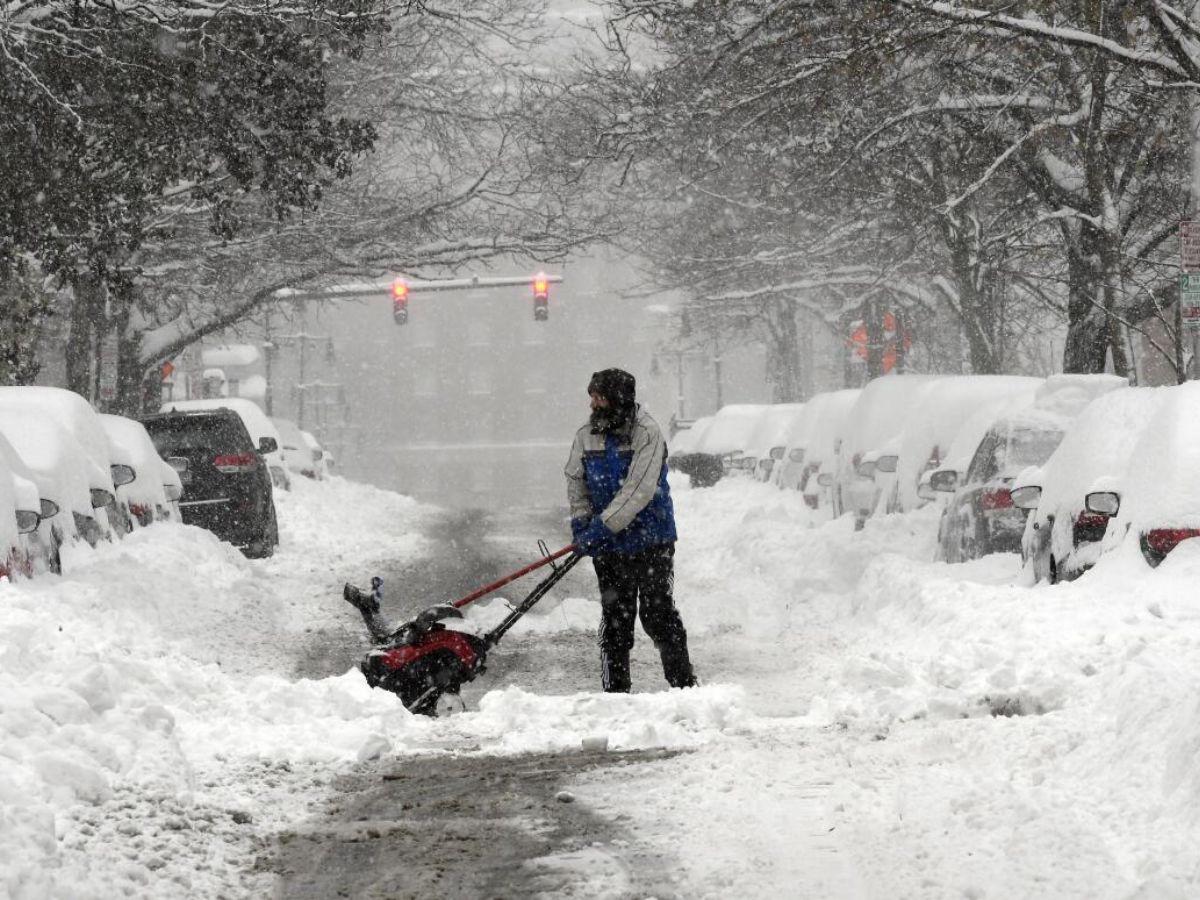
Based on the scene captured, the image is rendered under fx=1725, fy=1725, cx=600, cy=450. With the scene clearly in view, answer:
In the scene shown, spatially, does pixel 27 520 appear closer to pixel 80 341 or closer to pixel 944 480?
pixel 944 480

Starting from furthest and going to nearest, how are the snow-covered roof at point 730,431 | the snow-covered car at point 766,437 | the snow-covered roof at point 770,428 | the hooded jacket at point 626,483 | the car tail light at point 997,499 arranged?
the snow-covered roof at point 730,431
the snow-covered roof at point 770,428
the snow-covered car at point 766,437
the car tail light at point 997,499
the hooded jacket at point 626,483

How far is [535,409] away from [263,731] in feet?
277

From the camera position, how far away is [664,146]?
1712 centimetres

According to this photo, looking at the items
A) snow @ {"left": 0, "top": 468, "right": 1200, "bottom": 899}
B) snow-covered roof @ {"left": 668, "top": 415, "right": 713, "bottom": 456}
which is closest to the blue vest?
snow @ {"left": 0, "top": 468, "right": 1200, "bottom": 899}

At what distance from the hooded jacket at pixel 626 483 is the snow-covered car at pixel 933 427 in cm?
631

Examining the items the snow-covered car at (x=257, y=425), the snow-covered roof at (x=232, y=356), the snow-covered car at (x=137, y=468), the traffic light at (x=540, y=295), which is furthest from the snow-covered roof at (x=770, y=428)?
the snow-covered roof at (x=232, y=356)

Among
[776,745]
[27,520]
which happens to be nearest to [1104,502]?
[776,745]

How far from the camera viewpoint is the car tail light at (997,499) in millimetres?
11844

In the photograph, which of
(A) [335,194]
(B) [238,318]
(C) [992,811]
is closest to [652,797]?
(C) [992,811]

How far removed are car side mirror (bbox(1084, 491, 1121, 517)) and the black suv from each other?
11541mm

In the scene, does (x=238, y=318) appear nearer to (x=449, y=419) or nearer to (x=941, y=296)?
(x=941, y=296)

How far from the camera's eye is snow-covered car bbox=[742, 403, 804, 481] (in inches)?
1098

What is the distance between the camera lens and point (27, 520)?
11078mm

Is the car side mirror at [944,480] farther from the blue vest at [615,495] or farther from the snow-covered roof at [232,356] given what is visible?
the snow-covered roof at [232,356]
